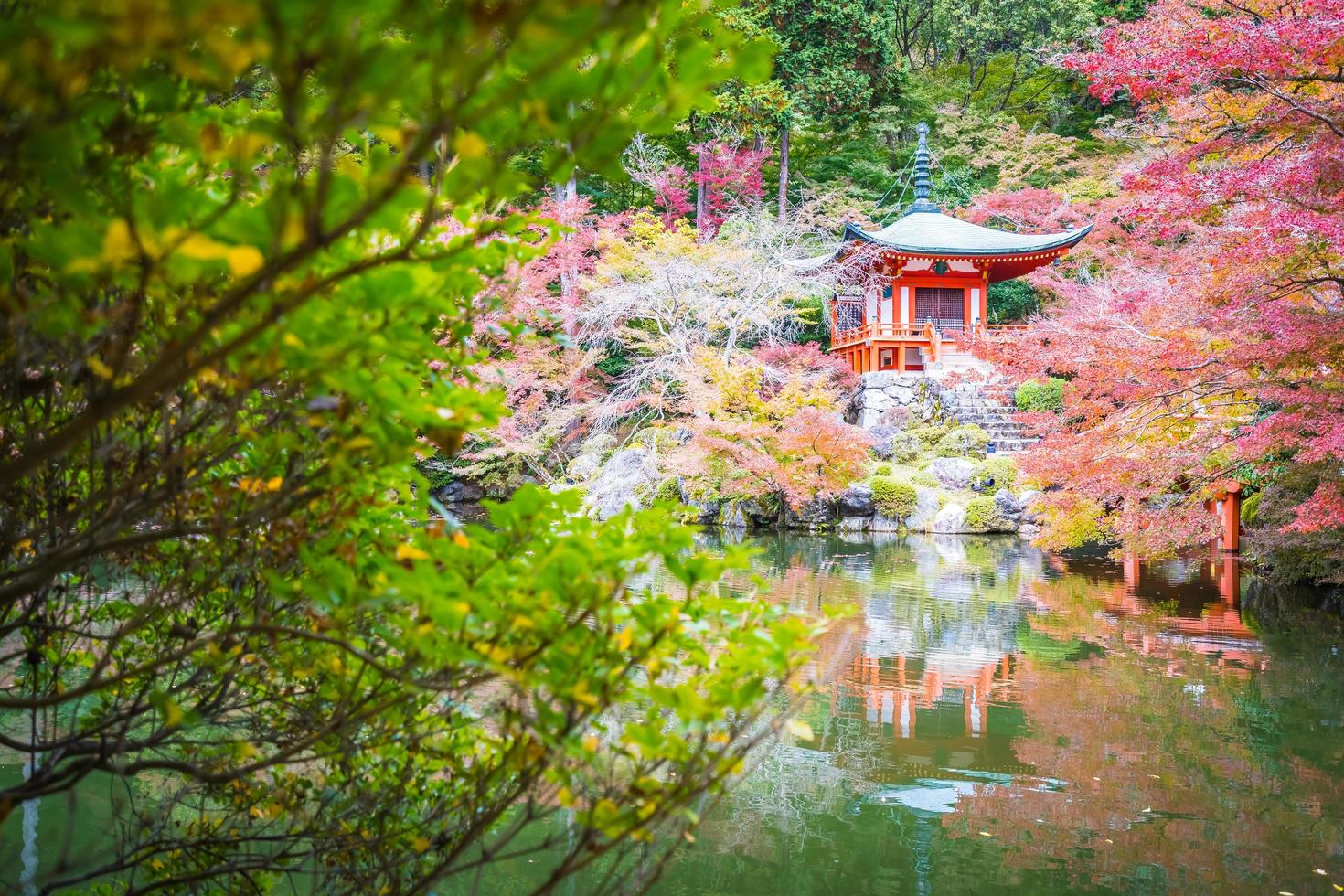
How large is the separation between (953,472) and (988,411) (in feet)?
7.61

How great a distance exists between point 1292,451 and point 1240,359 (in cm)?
246

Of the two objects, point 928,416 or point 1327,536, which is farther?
point 928,416

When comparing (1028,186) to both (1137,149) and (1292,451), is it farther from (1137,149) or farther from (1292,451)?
(1292,451)

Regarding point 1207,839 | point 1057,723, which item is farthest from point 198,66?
point 1057,723

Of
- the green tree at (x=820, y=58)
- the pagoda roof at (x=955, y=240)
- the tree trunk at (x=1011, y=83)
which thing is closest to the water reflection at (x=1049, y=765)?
the pagoda roof at (x=955, y=240)

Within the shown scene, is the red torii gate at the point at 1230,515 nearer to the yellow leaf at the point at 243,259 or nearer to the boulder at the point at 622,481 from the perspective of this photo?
the boulder at the point at 622,481

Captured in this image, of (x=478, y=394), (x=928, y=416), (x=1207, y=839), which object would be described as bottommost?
(x=1207, y=839)

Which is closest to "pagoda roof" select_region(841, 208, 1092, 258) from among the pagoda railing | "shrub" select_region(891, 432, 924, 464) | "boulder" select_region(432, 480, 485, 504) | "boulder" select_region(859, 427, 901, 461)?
the pagoda railing

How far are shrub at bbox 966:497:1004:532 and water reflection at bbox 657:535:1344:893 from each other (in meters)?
5.69

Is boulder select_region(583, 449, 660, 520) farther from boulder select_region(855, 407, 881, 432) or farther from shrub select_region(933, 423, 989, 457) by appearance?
shrub select_region(933, 423, 989, 457)

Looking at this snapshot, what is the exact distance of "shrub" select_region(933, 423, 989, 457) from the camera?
1530 centimetres

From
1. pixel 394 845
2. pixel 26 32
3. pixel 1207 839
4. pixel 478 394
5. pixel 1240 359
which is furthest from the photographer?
pixel 1240 359

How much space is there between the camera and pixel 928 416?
16.4 m

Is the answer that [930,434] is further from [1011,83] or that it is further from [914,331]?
[1011,83]
